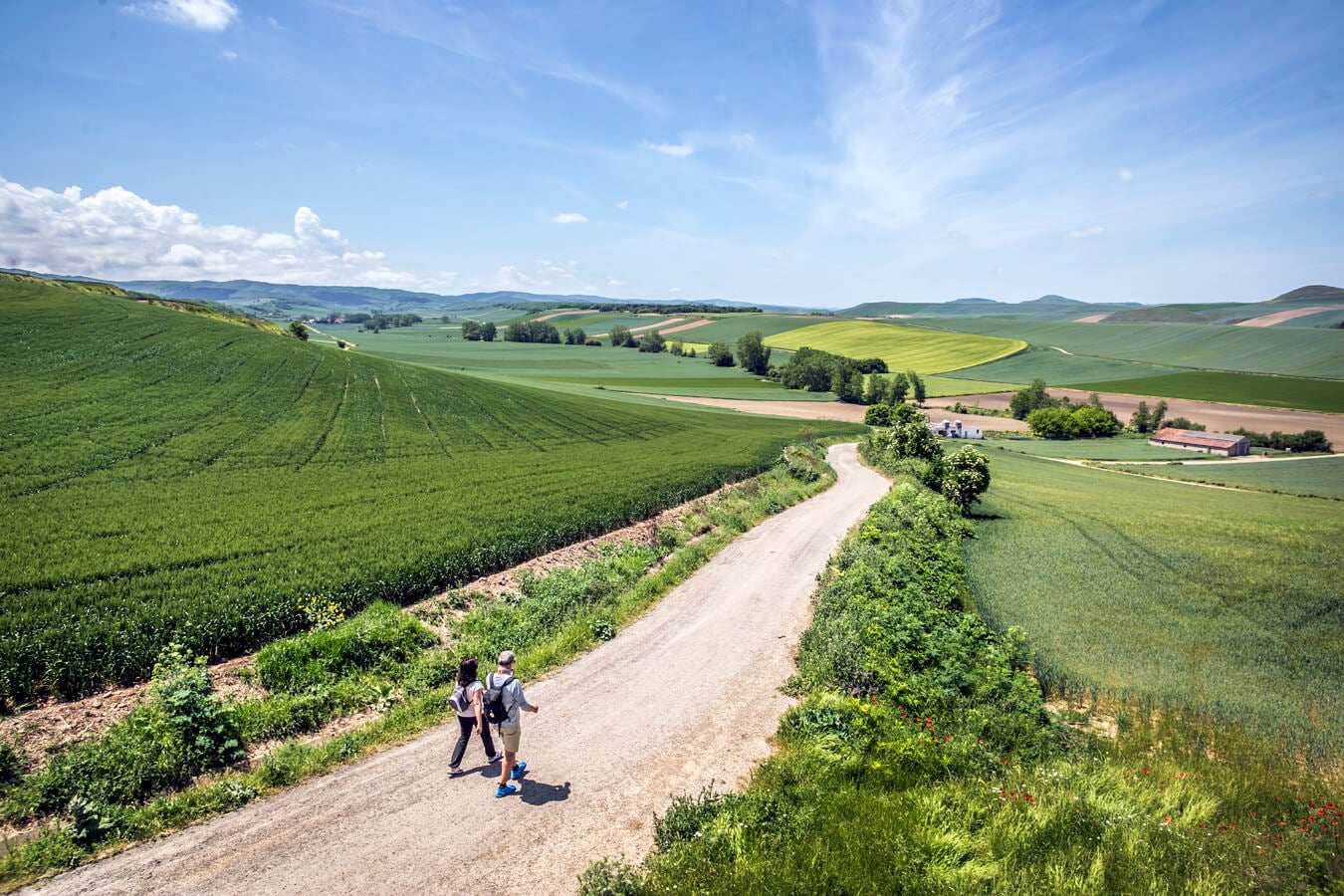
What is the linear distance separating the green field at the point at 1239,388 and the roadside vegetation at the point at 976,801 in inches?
3932

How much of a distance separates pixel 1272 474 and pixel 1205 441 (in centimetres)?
1457

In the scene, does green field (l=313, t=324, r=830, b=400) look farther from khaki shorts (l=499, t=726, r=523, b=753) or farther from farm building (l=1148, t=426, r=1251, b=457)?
khaki shorts (l=499, t=726, r=523, b=753)

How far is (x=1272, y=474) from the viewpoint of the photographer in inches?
2072

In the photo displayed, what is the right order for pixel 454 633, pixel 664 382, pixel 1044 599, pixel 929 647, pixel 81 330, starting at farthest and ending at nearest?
pixel 664 382
pixel 81 330
pixel 1044 599
pixel 454 633
pixel 929 647

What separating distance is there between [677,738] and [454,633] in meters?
7.37

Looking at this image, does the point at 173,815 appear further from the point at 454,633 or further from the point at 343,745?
the point at 454,633

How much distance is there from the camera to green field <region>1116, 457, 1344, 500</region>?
45.5 meters

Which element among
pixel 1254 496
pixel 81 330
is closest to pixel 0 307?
pixel 81 330

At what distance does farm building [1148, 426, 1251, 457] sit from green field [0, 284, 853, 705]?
50598 millimetres

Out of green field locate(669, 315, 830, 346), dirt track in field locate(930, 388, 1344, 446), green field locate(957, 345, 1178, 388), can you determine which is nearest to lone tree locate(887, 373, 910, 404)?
dirt track in field locate(930, 388, 1344, 446)

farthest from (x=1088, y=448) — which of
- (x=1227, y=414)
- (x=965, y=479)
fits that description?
(x=965, y=479)

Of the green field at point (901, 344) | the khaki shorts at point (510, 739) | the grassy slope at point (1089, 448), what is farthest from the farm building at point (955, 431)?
the khaki shorts at point (510, 739)

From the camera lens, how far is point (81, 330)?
46.2m

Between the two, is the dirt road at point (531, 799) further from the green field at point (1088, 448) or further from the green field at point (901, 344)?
the green field at point (901, 344)
